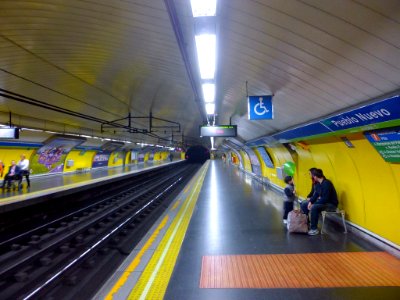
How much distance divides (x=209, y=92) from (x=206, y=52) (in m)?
3.39

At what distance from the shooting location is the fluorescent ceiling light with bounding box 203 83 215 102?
680 centimetres

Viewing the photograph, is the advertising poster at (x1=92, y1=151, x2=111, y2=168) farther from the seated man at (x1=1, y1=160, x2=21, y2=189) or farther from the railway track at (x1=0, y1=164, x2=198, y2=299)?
the railway track at (x1=0, y1=164, x2=198, y2=299)

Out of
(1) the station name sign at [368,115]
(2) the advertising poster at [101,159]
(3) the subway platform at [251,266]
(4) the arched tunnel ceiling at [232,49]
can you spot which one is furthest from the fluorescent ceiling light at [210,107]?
A: (2) the advertising poster at [101,159]

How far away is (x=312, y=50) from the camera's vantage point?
12.5 ft

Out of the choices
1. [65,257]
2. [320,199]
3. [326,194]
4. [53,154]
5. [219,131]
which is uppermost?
[219,131]

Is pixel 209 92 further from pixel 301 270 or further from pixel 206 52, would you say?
pixel 301 270

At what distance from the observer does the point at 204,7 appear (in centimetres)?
308

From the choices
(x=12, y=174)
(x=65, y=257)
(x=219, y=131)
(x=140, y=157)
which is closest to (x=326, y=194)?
(x=219, y=131)

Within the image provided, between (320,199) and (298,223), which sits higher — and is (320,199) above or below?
above

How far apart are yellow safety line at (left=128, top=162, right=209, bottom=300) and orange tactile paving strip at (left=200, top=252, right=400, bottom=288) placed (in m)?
0.54

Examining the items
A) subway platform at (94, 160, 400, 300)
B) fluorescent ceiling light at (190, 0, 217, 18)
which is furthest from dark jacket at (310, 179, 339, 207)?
fluorescent ceiling light at (190, 0, 217, 18)

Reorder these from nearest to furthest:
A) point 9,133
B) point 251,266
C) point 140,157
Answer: point 251,266 < point 9,133 < point 140,157

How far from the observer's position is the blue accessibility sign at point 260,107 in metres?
6.38

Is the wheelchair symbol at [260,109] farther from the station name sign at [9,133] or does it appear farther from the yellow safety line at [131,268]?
the station name sign at [9,133]
